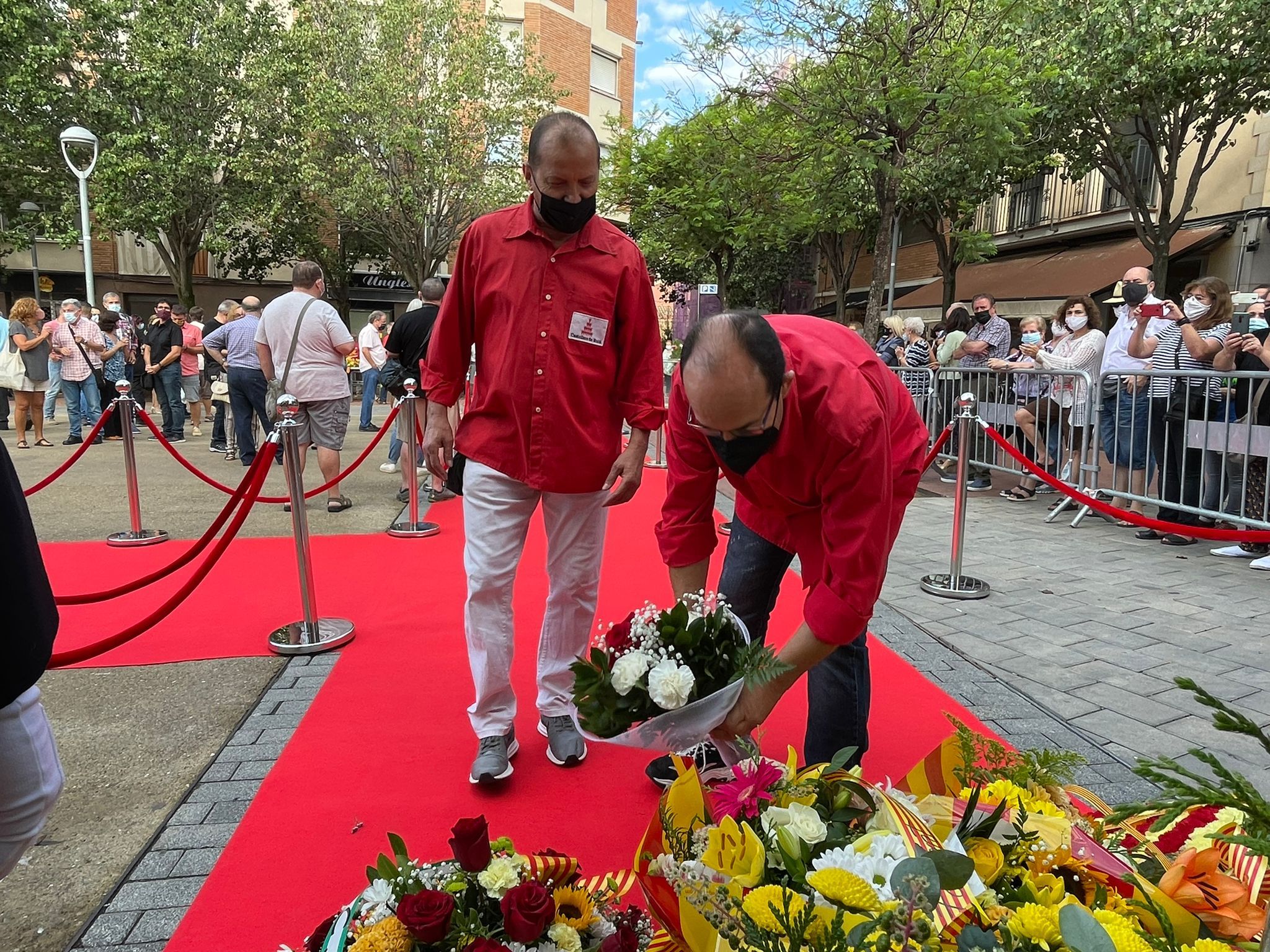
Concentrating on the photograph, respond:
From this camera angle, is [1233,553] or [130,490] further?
[130,490]

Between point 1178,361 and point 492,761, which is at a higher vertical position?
point 1178,361

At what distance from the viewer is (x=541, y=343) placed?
9.01ft

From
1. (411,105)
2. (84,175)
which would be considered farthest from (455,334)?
(411,105)

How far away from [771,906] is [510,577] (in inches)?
76.6

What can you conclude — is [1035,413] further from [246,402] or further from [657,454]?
[246,402]

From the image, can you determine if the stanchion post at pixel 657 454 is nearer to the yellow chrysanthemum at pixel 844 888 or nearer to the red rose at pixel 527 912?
the red rose at pixel 527 912

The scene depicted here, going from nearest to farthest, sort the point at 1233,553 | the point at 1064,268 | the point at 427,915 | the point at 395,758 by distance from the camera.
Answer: the point at 427,915
the point at 395,758
the point at 1233,553
the point at 1064,268

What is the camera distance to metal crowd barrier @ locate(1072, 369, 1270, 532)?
5.57m

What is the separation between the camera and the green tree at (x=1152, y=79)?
1340 cm

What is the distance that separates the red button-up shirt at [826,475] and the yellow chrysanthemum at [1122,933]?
34.8 inches

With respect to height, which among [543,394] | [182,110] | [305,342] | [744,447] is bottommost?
[744,447]

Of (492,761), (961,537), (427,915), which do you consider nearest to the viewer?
(427,915)

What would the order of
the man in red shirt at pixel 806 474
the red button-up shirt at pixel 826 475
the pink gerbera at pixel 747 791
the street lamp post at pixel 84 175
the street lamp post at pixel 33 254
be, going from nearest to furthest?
the pink gerbera at pixel 747 791, the man in red shirt at pixel 806 474, the red button-up shirt at pixel 826 475, the street lamp post at pixel 84 175, the street lamp post at pixel 33 254

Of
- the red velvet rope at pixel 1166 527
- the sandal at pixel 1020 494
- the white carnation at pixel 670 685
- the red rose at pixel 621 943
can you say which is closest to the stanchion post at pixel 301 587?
the white carnation at pixel 670 685
